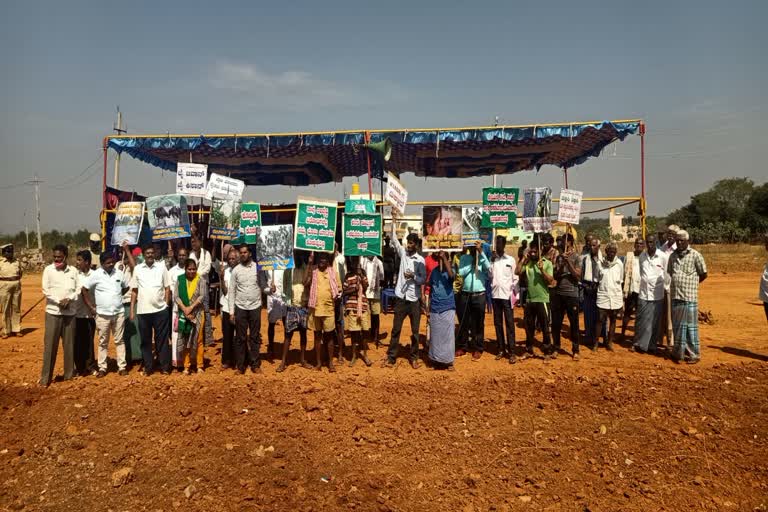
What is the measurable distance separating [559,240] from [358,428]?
576cm

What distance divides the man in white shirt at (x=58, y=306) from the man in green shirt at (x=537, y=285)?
6601 mm

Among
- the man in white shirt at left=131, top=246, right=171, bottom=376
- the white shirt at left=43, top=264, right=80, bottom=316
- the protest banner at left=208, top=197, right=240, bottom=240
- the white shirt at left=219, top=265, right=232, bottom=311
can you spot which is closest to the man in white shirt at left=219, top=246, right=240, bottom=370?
the white shirt at left=219, top=265, right=232, bottom=311

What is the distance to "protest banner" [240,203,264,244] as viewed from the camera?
8084mm

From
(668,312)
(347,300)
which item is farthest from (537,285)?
(347,300)

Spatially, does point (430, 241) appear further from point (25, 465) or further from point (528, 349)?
point (25, 465)

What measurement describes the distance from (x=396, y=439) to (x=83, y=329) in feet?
16.2

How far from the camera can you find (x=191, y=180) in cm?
850

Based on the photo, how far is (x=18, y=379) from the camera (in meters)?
6.86

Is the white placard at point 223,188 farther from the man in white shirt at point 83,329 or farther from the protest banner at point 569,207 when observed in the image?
the protest banner at point 569,207

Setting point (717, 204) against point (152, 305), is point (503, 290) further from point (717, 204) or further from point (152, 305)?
point (717, 204)

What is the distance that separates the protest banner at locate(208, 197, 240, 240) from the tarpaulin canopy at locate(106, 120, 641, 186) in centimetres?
299

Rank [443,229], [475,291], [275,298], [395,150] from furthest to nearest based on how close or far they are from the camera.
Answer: [395,150] < [275,298] < [475,291] < [443,229]

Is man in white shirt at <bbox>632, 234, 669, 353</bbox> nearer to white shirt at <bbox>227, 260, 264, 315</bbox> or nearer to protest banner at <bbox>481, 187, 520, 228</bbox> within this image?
protest banner at <bbox>481, 187, 520, 228</bbox>

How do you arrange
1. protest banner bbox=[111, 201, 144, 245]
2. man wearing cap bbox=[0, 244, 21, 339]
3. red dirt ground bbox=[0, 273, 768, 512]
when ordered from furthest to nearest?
man wearing cap bbox=[0, 244, 21, 339], protest banner bbox=[111, 201, 144, 245], red dirt ground bbox=[0, 273, 768, 512]
